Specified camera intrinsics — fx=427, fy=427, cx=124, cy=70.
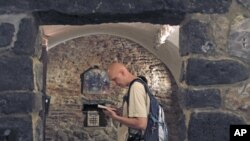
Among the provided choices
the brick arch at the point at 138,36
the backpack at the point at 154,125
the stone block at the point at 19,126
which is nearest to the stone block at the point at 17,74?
the stone block at the point at 19,126

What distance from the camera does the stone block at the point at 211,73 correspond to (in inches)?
86.7

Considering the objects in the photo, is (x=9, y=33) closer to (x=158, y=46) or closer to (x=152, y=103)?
(x=152, y=103)

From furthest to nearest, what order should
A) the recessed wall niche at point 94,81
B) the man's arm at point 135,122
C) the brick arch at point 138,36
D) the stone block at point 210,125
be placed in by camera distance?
1. the recessed wall niche at point 94,81
2. the brick arch at point 138,36
3. the man's arm at point 135,122
4. the stone block at point 210,125

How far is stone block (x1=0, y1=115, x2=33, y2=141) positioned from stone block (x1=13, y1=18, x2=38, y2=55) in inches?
13.4

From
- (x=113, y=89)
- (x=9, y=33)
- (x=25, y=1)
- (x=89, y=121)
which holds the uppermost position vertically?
(x=25, y=1)

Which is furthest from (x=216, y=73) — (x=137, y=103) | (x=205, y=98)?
(x=137, y=103)

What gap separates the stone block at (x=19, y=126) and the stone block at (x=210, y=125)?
32.3 inches

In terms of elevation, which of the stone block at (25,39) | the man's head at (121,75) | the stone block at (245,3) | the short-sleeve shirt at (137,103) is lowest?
the short-sleeve shirt at (137,103)

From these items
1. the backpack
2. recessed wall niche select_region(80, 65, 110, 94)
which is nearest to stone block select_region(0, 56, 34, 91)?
the backpack

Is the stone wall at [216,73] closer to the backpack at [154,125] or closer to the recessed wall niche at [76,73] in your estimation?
the backpack at [154,125]

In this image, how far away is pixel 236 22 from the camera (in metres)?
2.23

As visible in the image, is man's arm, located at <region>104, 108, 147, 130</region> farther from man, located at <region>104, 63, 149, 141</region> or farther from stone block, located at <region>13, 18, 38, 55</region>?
stone block, located at <region>13, 18, 38, 55</region>

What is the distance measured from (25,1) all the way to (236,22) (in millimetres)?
1106

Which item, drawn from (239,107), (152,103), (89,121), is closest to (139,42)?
(89,121)
